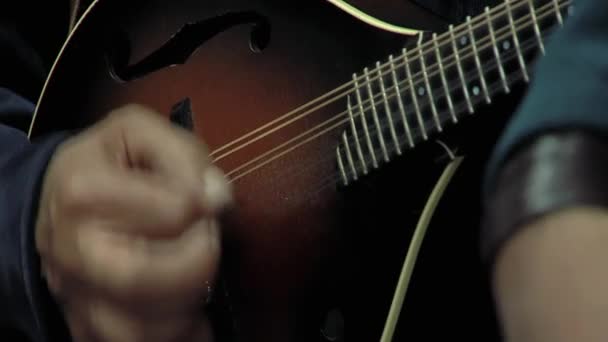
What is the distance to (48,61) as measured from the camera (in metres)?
1.08

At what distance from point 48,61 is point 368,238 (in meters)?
0.63

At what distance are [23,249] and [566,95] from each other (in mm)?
515

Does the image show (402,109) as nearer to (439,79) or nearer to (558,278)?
(439,79)

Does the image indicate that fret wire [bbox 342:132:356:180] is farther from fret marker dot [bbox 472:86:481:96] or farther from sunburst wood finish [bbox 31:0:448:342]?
fret marker dot [bbox 472:86:481:96]

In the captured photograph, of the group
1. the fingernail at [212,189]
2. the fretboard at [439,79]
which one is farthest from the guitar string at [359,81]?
the fingernail at [212,189]

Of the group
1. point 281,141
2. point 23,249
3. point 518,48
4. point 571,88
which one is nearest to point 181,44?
point 281,141

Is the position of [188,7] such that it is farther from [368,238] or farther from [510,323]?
[510,323]

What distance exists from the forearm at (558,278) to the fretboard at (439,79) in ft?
1.02

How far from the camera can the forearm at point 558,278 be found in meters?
0.21

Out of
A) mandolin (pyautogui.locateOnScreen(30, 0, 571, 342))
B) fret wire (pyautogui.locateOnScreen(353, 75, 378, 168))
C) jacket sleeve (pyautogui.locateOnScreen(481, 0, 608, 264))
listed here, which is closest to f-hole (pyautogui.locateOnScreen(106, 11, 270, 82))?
mandolin (pyautogui.locateOnScreen(30, 0, 571, 342))

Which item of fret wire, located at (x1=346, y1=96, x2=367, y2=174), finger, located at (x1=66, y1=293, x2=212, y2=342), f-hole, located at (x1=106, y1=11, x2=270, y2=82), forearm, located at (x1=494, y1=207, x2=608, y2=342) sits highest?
f-hole, located at (x1=106, y1=11, x2=270, y2=82)

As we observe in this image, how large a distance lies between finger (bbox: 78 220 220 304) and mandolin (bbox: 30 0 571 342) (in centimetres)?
19

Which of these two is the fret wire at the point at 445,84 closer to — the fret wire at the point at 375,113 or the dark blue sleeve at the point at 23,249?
the fret wire at the point at 375,113

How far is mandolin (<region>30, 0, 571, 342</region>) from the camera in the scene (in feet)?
1.92
